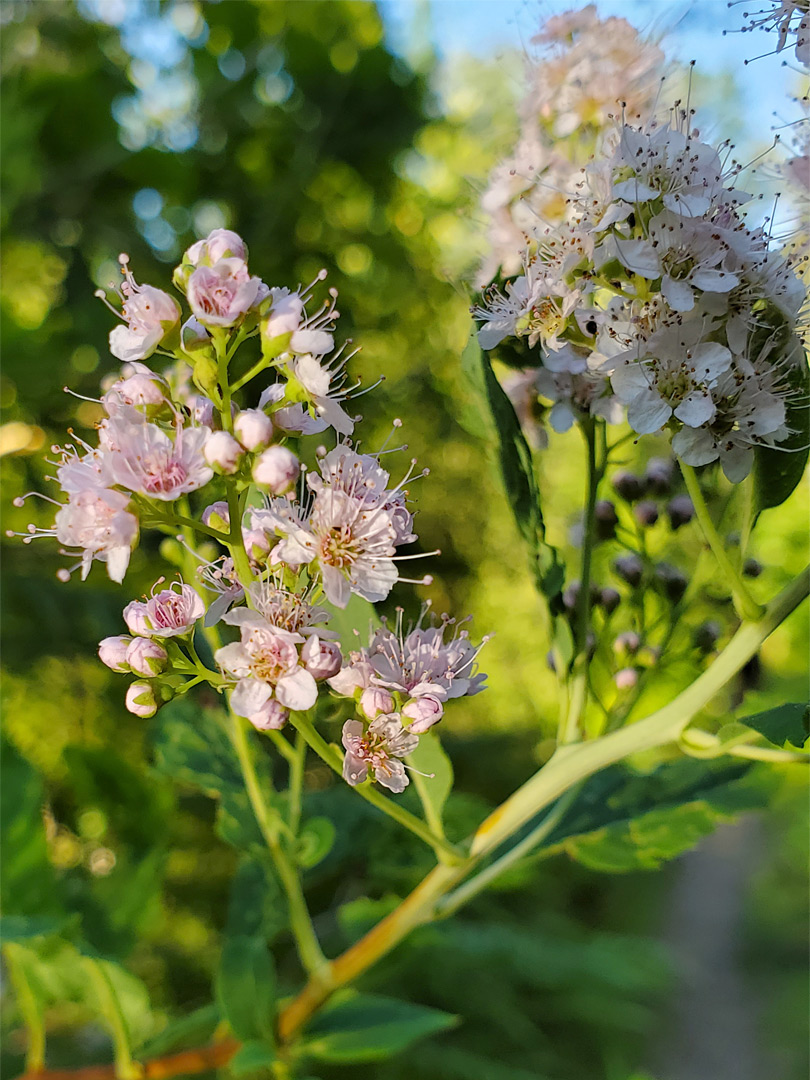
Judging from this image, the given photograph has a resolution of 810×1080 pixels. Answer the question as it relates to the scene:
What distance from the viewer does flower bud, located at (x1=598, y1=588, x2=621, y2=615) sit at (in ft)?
2.76

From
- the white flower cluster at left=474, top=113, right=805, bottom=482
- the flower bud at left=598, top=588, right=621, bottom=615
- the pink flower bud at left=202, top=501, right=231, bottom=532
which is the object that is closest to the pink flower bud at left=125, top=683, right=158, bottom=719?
the pink flower bud at left=202, top=501, right=231, bottom=532

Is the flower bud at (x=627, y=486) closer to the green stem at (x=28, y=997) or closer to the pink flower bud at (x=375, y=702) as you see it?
the pink flower bud at (x=375, y=702)

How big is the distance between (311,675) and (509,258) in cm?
45

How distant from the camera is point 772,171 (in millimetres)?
709

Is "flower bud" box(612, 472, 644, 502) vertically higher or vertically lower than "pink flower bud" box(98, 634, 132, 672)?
higher

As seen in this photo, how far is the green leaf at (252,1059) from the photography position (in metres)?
0.70

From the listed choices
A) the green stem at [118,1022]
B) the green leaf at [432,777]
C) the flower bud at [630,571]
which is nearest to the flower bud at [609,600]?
the flower bud at [630,571]

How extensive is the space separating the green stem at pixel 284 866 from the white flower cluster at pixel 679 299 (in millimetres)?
419

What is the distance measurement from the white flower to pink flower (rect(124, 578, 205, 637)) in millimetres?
44

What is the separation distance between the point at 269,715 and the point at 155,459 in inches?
6.4

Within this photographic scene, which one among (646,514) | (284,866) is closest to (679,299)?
(646,514)

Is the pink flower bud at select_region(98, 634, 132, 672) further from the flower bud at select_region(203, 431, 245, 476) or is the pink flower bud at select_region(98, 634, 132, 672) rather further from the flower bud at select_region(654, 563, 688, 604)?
the flower bud at select_region(654, 563, 688, 604)

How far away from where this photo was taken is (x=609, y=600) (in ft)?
2.79

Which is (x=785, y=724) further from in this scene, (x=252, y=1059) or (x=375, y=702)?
(x=252, y=1059)
